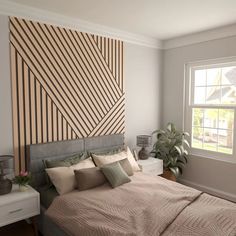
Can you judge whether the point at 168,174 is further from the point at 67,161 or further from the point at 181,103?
the point at 67,161

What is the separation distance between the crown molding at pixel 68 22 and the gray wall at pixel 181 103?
57cm

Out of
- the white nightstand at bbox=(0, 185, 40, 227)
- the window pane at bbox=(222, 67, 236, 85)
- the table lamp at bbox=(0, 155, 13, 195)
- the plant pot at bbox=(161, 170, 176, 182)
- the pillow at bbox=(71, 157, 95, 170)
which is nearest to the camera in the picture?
the white nightstand at bbox=(0, 185, 40, 227)

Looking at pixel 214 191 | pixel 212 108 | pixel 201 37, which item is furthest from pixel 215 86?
pixel 214 191

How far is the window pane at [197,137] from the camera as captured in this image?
14.0ft

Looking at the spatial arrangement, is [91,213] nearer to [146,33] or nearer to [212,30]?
[146,33]

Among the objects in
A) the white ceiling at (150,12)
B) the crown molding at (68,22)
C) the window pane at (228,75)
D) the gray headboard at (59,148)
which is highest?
the white ceiling at (150,12)

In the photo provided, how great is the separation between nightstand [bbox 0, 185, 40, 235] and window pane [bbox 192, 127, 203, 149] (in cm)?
287

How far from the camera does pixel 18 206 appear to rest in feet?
8.24

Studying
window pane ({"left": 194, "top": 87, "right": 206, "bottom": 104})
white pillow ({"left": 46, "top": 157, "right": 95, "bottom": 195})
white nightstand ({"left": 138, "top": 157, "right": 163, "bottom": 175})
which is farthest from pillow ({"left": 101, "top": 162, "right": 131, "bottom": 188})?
window pane ({"left": 194, "top": 87, "right": 206, "bottom": 104})

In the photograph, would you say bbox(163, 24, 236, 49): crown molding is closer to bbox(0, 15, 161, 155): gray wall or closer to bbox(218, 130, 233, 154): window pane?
bbox(0, 15, 161, 155): gray wall

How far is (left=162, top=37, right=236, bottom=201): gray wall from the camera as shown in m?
3.85

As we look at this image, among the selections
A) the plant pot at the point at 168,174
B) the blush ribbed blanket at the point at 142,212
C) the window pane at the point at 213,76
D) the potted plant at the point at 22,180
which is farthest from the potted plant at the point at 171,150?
the potted plant at the point at 22,180

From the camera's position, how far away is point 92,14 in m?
3.12

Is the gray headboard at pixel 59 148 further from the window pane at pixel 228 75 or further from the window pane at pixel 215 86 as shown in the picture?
the window pane at pixel 228 75
